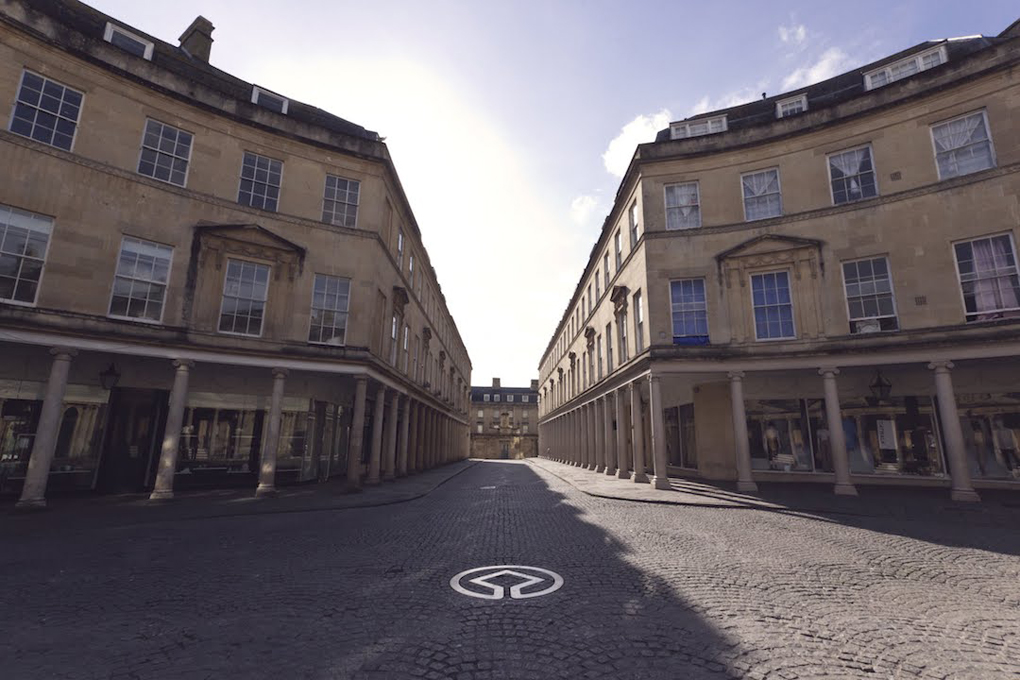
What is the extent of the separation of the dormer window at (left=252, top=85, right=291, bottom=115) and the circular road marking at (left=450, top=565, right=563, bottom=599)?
69.1 ft

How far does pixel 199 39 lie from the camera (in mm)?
21219

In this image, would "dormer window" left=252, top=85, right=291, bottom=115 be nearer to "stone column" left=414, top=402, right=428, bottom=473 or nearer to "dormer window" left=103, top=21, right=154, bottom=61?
"dormer window" left=103, top=21, right=154, bottom=61

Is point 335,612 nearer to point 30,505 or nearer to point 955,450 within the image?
point 30,505

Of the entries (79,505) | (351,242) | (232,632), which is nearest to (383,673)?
(232,632)

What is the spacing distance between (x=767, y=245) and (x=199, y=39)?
2720cm

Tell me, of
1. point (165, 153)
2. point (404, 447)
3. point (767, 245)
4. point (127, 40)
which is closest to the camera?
point (165, 153)

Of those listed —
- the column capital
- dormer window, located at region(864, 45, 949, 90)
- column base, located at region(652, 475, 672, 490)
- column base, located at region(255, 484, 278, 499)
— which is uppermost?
dormer window, located at region(864, 45, 949, 90)

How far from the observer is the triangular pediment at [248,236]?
603 inches

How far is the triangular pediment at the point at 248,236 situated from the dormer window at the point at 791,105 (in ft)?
71.4

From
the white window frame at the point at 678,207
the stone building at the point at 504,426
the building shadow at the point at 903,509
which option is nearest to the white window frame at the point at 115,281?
the building shadow at the point at 903,509

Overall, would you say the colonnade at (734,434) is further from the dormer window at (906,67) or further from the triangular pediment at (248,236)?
the triangular pediment at (248,236)

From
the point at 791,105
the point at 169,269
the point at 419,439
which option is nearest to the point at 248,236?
the point at 169,269

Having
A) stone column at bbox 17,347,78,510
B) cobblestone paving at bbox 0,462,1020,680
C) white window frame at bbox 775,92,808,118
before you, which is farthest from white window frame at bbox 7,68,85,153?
white window frame at bbox 775,92,808,118

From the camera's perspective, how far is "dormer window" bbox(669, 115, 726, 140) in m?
21.7
